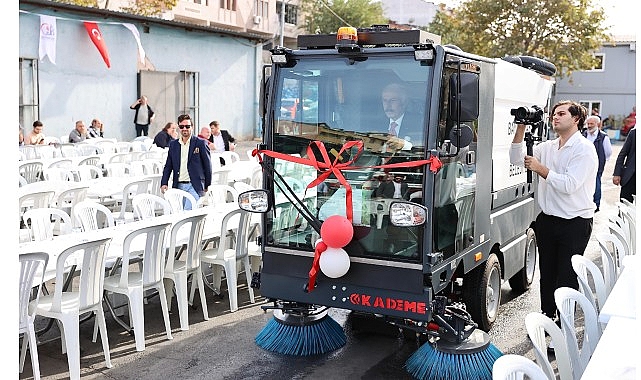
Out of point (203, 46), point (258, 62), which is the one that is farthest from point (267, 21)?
point (203, 46)

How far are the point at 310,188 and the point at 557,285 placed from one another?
2.50 metres

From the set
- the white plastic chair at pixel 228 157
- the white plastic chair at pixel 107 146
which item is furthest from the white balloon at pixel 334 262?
the white plastic chair at pixel 107 146

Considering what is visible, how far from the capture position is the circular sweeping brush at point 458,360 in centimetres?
514

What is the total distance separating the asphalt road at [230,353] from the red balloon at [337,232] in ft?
3.78

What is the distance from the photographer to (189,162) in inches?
359

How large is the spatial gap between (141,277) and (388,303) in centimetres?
233

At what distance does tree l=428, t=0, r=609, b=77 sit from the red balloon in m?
31.4

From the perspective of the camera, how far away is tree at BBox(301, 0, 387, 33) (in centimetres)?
5097

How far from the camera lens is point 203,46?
80.7 ft

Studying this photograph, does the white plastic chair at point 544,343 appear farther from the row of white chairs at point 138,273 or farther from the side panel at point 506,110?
the row of white chairs at point 138,273

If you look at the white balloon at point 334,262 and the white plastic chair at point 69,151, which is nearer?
the white balloon at point 334,262

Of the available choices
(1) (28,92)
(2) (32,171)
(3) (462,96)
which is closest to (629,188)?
(3) (462,96)

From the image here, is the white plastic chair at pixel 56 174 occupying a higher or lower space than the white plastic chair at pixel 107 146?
lower

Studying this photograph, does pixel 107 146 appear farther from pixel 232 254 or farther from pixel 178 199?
pixel 232 254
